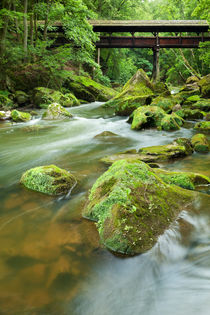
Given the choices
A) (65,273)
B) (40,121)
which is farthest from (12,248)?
(40,121)

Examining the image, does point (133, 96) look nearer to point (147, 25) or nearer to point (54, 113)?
point (54, 113)

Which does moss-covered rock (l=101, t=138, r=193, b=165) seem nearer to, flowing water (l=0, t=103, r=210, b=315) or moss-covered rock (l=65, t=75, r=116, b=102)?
flowing water (l=0, t=103, r=210, b=315)

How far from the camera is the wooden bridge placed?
741 inches

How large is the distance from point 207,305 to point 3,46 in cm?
1496

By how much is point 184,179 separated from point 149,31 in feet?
68.9

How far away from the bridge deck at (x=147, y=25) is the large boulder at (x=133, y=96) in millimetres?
9005

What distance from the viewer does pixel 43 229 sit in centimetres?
244

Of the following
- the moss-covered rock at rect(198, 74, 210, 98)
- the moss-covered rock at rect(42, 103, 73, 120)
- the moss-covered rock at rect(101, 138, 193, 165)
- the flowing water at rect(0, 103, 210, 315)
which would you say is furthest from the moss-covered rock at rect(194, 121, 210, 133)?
the moss-covered rock at rect(42, 103, 73, 120)

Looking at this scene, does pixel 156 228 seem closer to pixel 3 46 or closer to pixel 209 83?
pixel 209 83

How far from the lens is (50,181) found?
3127 mm

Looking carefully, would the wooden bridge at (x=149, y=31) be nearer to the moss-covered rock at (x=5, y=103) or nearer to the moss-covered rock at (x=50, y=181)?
the moss-covered rock at (x=5, y=103)

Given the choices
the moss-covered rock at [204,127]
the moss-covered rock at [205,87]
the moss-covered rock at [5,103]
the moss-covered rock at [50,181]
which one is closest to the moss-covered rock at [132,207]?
the moss-covered rock at [50,181]

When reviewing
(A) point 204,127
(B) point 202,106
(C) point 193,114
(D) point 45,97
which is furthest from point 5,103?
(B) point 202,106

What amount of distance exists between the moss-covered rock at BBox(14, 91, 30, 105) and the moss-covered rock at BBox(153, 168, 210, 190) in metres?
11.4
